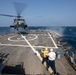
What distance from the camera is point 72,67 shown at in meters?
13.7

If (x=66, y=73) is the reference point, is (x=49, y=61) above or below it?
above

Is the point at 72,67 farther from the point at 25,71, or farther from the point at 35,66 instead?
the point at 25,71

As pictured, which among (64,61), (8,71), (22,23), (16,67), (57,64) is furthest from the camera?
(22,23)

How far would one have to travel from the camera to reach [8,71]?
490 inches

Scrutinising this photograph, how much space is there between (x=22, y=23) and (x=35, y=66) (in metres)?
25.6

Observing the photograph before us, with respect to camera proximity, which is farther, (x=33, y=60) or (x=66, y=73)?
(x=33, y=60)

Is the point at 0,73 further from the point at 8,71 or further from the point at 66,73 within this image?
the point at 66,73

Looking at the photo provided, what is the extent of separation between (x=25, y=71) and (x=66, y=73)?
10.8 ft

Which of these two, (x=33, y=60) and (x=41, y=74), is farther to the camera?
(x=33, y=60)

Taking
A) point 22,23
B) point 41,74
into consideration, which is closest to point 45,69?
point 41,74

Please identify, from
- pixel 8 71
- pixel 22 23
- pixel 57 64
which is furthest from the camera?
pixel 22 23

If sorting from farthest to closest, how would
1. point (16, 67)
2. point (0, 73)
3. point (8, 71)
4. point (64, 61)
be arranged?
point (64, 61)
point (16, 67)
point (8, 71)
point (0, 73)

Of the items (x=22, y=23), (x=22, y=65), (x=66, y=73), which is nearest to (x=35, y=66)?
(x=22, y=65)

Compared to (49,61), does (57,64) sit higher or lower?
lower
